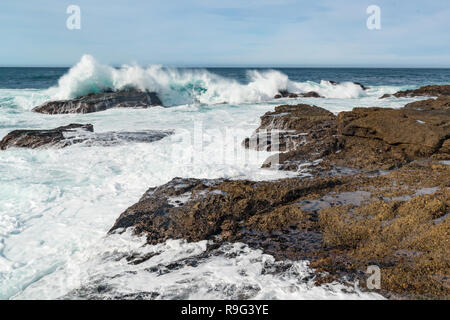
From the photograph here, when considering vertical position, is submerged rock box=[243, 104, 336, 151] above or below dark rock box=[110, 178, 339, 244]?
above

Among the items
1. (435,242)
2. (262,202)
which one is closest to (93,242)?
(262,202)

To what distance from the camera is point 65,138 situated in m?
9.66

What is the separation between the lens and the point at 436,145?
6137 mm

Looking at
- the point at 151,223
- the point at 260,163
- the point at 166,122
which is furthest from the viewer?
the point at 166,122

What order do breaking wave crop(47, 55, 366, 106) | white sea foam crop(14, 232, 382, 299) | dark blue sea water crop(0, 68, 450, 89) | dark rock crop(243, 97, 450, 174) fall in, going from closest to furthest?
white sea foam crop(14, 232, 382, 299) → dark rock crop(243, 97, 450, 174) → breaking wave crop(47, 55, 366, 106) → dark blue sea water crop(0, 68, 450, 89)

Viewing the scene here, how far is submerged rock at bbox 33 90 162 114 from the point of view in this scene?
1650 centimetres

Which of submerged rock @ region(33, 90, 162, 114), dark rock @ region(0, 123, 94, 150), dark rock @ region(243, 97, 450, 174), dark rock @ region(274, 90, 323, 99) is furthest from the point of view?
dark rock @ region(274, 90, 323, 99)

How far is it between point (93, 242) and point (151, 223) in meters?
0.82

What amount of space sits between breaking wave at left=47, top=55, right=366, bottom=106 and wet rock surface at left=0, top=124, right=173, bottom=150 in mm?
10588

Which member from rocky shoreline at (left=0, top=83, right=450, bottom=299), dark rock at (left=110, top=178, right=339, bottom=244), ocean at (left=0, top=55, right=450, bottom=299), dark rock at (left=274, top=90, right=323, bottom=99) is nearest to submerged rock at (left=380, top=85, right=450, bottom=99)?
dark rock at (left=274, top=90, right=323, bottom=99)

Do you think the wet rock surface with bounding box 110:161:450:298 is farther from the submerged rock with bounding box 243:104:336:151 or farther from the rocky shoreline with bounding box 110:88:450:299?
the submerged rock with bounding box 243:104:336:151

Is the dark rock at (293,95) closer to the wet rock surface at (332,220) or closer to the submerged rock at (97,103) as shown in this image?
the submerged rock at (97,103)
